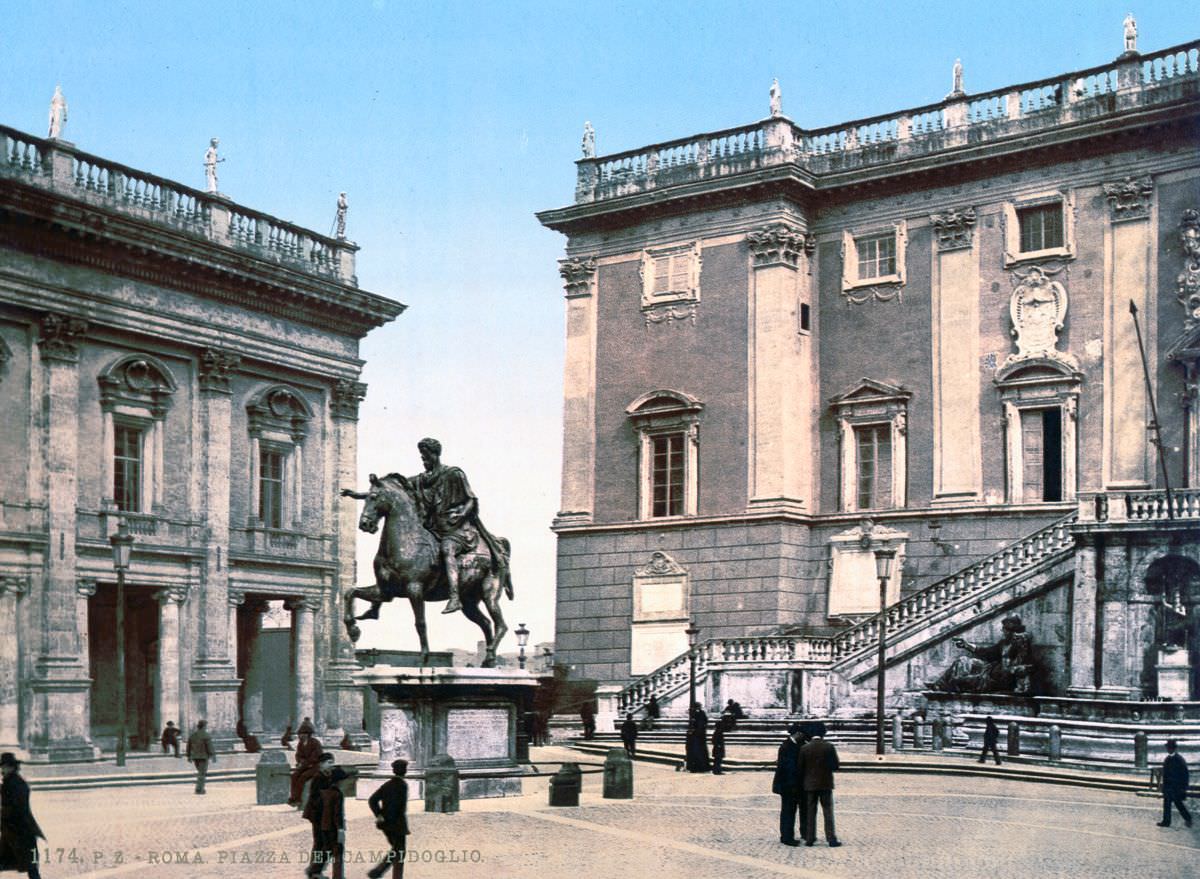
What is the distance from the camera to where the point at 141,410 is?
42.3 metres

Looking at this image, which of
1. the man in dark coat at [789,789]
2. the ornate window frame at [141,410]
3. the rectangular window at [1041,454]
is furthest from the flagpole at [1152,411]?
the ornate window frame at [141,410]

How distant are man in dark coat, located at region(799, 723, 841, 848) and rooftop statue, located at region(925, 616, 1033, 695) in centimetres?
1814

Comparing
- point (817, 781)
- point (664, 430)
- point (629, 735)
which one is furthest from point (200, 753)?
point (664, 430)

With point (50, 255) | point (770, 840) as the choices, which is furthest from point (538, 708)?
point (770, 840)

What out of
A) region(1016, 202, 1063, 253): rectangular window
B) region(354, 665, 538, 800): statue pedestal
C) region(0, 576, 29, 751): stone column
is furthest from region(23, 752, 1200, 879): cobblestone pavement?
region(1016, 202, 1063, 253): rectangular window

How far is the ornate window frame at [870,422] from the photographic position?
45.1m

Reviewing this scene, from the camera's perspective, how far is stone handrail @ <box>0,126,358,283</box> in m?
39.7

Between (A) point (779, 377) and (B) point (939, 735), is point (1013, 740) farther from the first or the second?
(A) point (779, 377)

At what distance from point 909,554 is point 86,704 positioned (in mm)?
20507

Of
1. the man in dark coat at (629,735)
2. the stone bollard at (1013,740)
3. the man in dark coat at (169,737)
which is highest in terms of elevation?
the stone bollard at (1013,740)

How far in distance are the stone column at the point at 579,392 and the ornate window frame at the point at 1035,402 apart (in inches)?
480

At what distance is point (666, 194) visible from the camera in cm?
4831

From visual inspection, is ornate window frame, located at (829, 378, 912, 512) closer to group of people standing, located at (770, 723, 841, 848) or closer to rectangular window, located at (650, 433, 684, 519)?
rectangular window, located at (650, 433, 684, 519)

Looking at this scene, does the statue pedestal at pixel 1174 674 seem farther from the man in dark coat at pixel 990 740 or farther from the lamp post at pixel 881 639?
the lamp post at pixel 881 639
